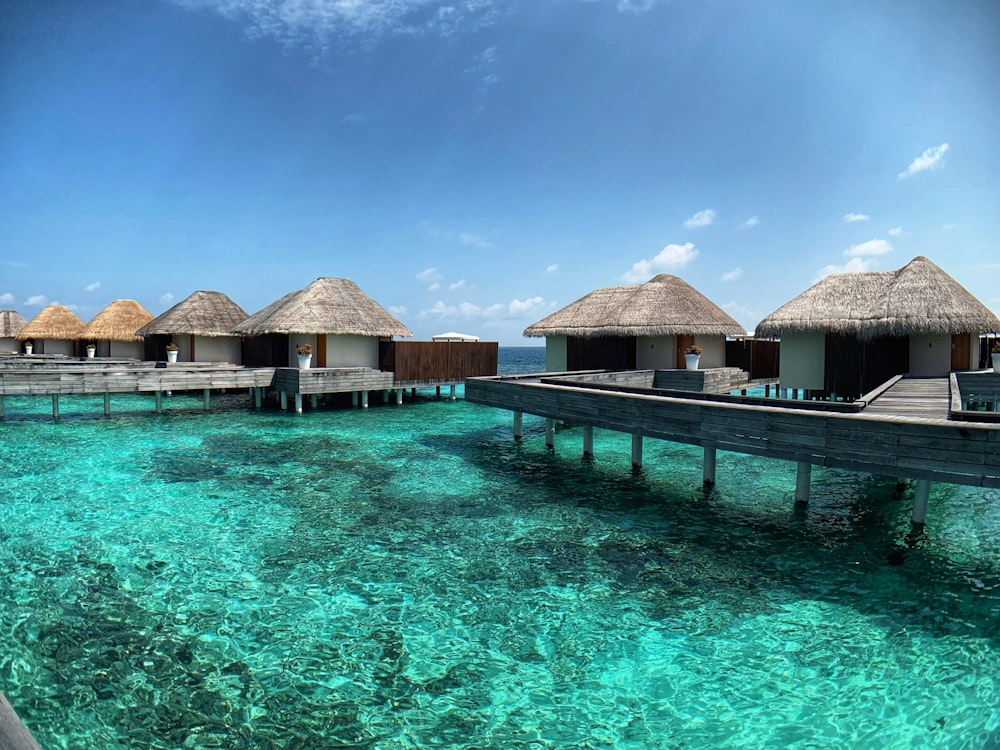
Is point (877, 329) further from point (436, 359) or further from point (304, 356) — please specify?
point (304, 356)

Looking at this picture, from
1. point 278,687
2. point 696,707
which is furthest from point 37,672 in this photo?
point 696,707

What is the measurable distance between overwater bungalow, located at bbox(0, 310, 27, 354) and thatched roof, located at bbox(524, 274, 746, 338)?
3609cm

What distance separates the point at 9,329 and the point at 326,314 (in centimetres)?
3095

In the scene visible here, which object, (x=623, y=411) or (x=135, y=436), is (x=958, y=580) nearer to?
(x=623, y=411)

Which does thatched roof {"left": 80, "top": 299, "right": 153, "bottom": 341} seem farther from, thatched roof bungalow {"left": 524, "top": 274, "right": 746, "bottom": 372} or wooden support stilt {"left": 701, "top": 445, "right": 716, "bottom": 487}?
wooden support stilt {"left": 701, "top": 445, "right": 716, "bottom": 487}

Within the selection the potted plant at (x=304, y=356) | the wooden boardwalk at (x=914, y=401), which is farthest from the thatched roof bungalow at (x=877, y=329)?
the potted plant at (x=304, y=356)

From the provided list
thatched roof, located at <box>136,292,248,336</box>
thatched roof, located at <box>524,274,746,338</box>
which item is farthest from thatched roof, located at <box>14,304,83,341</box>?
thatched roof, located at <box>524,274,746,338</box>

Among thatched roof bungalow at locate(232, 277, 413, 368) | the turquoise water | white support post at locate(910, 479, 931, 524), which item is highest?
thatched roof bungalow at locate(232, 277, 413, 368)

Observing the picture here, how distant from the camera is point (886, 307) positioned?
1463cm

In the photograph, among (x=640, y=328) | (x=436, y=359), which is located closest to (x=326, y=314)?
(x=436, y=359)

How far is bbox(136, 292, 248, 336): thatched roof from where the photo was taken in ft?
74.6

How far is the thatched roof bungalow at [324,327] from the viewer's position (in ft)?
63.8

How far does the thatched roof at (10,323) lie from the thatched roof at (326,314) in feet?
86.7

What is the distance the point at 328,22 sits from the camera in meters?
15.5
